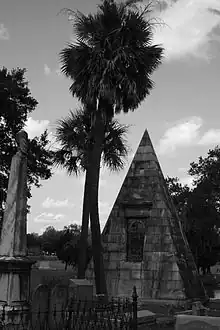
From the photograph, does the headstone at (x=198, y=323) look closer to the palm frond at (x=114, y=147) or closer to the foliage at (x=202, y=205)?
the palm frond at (x=114, y=147)

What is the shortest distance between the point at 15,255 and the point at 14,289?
63 cm

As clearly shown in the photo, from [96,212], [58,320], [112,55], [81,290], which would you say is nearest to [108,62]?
[112,55]

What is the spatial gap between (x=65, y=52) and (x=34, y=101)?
878cm

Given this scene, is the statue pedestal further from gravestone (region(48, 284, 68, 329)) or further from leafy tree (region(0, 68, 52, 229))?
leafy tree (region(0, 68, 52, 229))

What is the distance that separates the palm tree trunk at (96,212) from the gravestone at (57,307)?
21.3 ft

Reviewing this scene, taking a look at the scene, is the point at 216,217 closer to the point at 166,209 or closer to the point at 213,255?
the point at 213,255

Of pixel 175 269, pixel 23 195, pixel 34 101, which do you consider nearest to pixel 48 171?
pixel 34 101

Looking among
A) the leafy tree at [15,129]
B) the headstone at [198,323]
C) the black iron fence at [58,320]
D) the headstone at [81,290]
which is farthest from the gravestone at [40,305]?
the leafy tree at [15,129]

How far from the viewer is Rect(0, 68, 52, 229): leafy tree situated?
23344 millimetres

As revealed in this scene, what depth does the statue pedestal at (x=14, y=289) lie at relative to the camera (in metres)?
8.30

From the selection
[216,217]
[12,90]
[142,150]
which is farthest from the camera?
[216,217]

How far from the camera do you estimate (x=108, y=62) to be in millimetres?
16766

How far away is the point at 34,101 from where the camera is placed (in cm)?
2609

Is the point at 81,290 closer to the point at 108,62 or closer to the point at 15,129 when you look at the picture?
the point at 108,62
